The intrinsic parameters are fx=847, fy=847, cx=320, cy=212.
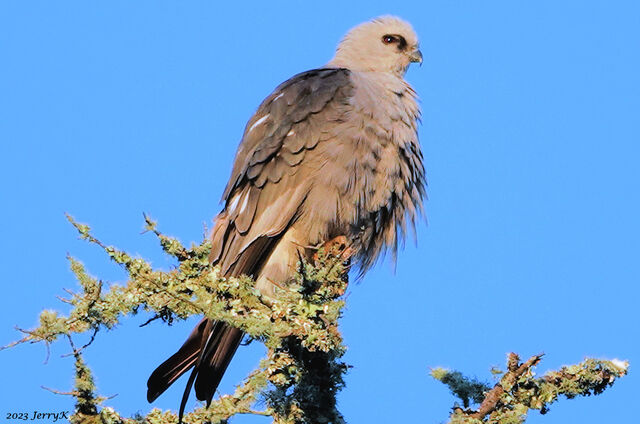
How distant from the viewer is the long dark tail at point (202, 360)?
4.54 metres

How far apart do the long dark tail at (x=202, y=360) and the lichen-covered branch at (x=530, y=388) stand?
1.55 m

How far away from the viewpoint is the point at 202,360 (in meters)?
4.67

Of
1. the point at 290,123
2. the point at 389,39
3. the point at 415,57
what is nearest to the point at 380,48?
the point at 389,39

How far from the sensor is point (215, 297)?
3521 mm

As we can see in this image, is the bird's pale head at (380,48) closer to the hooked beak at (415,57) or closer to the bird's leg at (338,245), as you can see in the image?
the hooked beak at (415,57)

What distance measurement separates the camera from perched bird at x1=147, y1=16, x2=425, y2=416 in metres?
5.34

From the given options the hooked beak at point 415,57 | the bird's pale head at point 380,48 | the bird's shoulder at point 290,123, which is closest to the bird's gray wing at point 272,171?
the bird's shoulder at point 290,123

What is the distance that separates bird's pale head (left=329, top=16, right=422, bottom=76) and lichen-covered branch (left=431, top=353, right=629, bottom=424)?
140 inches

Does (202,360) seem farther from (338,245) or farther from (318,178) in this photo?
(318,178)

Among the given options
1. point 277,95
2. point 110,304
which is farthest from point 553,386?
point 277,95

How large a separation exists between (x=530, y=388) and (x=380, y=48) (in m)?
3.86

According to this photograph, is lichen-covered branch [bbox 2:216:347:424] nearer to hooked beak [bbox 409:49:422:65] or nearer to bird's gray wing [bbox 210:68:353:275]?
bird's gray wing [bbox 210:68:353:275]

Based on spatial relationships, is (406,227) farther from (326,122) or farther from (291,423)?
(291,423)

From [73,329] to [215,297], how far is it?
651 mm
